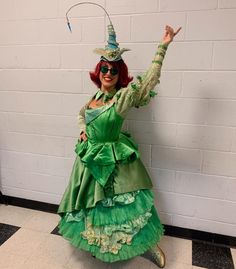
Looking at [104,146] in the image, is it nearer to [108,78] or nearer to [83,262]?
[108,78]

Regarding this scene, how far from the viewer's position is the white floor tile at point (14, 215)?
1.84 meters

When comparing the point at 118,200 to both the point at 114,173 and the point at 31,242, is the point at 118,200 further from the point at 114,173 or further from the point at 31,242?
the point at 31,242

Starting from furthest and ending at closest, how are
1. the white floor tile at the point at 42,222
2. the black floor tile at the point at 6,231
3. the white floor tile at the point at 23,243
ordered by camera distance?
the white floor tile at the point at 42,222, the black floor tile at the point at 6,231, the white floor tile at the point at 23,243

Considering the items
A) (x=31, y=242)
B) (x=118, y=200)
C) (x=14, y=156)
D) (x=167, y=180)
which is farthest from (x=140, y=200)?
(x=14, y=156)

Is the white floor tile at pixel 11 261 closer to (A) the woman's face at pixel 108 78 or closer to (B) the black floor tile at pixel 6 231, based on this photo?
(B) the black floor tile at pixel 6 231

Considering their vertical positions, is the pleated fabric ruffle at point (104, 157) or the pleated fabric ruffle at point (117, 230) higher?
the pleated fabric ruffle at point (104, 157)

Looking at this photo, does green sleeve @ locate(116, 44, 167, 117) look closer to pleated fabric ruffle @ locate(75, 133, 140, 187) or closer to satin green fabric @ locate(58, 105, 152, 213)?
satin green fabric @ locate(58, 105, 152, 213)

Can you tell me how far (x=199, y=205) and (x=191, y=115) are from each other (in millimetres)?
524

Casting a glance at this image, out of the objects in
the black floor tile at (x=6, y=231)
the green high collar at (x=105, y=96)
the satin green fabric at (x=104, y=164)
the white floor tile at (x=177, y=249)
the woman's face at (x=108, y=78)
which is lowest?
the white floor tile at (x=177, y=249)

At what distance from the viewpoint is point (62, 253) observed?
155cm

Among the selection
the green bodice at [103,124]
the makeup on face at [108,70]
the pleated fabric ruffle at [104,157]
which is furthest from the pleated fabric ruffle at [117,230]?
the makeup on face at [108,70]

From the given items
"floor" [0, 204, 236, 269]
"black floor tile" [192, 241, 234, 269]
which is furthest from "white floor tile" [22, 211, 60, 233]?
"black floor tile" [192, 241, 234, 269]

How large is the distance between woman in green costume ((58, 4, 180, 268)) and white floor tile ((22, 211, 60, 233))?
43 cm

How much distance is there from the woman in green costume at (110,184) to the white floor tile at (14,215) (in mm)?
588
